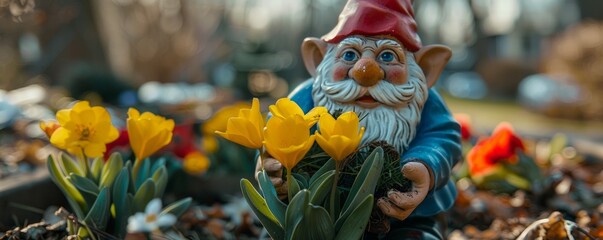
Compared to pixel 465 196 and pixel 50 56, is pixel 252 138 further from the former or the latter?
pixel 50 56

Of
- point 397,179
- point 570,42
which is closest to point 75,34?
point 570,42

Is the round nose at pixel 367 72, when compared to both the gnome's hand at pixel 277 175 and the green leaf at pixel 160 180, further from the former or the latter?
the green leaf at pixel 160 180

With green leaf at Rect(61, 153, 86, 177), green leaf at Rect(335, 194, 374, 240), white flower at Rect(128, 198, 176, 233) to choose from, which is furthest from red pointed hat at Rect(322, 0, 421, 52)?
green leaf at Rect(61, 153, 86, 177)

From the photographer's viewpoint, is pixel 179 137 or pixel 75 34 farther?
pixel 75 34

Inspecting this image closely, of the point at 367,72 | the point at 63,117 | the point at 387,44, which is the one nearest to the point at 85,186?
the point at 63,117

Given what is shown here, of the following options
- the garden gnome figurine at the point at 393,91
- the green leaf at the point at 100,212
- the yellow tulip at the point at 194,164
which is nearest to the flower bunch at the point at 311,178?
the garden gnome figurine at the point at 393,91

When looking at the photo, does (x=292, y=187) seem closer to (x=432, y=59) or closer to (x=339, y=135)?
(x=339, y=135)
